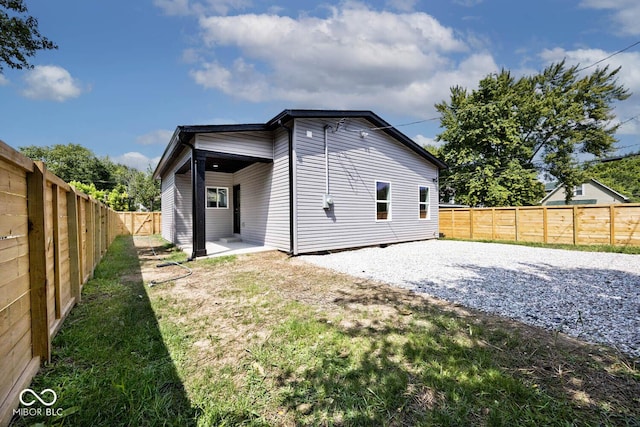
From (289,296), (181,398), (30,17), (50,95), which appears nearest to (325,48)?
(30,17)

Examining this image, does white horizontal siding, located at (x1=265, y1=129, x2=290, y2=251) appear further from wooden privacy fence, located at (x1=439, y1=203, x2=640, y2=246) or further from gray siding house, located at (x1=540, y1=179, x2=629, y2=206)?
gray siding house, located at (x1=540, y1=179, x2=629, y2=206)

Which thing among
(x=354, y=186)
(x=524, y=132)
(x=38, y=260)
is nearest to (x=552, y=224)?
(x=354, y=186)

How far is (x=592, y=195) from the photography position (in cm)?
2409

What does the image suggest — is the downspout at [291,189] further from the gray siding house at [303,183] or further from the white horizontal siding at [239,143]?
the white horizontal siding at [239,143]

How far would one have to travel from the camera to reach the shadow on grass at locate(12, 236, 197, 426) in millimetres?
1655

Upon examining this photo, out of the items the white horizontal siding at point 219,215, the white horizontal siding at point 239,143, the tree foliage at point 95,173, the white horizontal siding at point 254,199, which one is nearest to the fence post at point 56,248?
the white horizontal siding at point 239,143

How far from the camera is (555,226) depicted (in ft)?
33.1

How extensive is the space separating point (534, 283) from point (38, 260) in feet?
21.4

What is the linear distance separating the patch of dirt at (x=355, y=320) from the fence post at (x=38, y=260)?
112cm

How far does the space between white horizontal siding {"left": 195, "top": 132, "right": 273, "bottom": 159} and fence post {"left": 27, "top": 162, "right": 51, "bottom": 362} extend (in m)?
5.09

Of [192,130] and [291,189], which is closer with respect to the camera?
[192,130]

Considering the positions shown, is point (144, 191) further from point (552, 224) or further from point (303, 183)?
point (552, 224)

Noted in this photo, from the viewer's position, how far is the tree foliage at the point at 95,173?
88.5 ft

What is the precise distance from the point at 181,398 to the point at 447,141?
21699 mm
